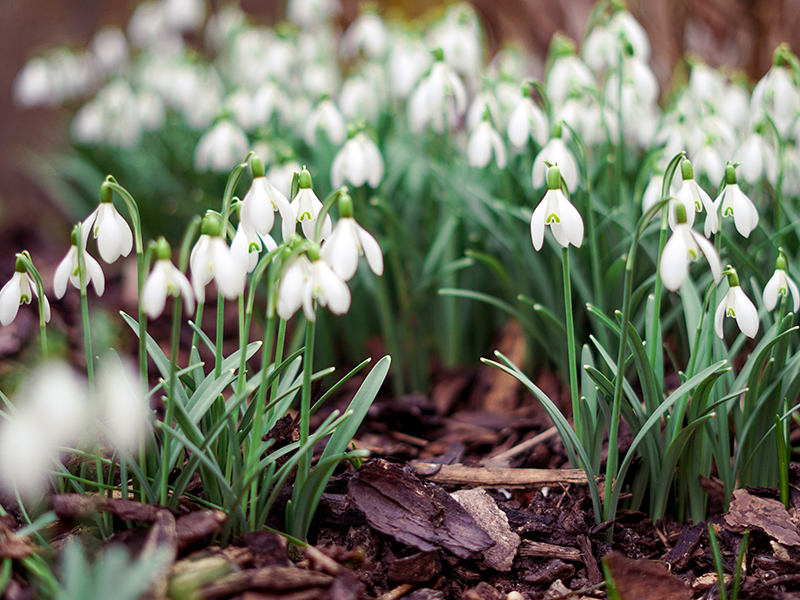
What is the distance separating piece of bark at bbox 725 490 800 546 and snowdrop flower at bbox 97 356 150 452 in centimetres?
133

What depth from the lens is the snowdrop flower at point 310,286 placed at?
1.06m

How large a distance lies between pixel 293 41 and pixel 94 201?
4.89 feet

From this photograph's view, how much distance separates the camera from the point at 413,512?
56.8 inches

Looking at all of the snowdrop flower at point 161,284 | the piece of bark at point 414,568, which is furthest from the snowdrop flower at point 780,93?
the snowdrop flower at point 161,284

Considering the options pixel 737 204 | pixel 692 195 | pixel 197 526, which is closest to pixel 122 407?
pixel 197 526

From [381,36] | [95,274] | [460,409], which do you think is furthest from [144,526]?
[381,36]

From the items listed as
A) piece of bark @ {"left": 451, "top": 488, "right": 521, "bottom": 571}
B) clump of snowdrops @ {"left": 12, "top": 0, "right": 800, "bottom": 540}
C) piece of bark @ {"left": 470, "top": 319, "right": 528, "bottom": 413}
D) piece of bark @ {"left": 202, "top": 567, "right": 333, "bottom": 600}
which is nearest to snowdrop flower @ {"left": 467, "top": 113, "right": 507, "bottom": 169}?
clump of snowdrops @ {"left": 12, "top": 0, "right": 800, "bottom": 540}

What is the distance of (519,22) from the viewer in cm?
441

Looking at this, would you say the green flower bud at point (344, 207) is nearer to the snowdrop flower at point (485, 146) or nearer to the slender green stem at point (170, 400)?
the slender green stem at point (170, 400)

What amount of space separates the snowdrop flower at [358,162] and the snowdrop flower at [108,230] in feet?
2.75

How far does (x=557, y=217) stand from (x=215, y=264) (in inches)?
26.8

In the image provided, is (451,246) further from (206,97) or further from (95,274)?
(206,97)

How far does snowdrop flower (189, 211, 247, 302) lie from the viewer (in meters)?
1.07

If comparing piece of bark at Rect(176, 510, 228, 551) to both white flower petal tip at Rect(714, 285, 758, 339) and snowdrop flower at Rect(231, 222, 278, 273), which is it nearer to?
snowdrop flower at Rect(231, 222, 278, 273)
